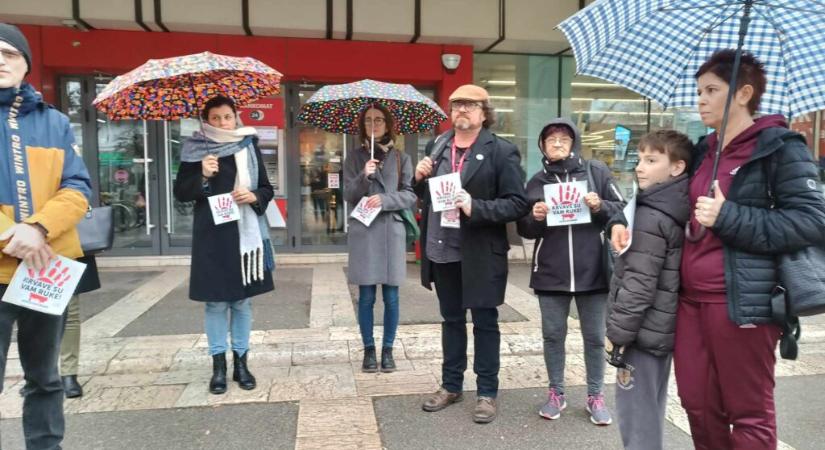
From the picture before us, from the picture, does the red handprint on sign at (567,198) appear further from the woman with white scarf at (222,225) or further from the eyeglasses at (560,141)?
the woman with white scarf at (222,225)

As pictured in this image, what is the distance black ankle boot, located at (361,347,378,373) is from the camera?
421cm

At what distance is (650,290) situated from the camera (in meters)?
2.23

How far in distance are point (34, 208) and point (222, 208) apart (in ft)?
4.26

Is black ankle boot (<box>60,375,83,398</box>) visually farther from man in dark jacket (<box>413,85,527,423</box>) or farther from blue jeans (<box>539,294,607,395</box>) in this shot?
blue jeans (<box>539,294,607,395</box>)

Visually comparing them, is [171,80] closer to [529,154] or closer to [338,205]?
[338,205]

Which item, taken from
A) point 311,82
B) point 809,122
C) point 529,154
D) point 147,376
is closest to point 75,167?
point 147,376

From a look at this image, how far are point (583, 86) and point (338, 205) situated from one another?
4706 mm

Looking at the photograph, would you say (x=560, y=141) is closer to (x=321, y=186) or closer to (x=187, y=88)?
(x=187, y=88)

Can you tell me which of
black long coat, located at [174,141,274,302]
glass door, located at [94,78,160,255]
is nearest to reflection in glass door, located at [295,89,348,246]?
glass door, located at [94,78,160,255]

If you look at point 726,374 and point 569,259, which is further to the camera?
point 569,259

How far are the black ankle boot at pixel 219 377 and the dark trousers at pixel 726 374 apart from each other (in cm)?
290

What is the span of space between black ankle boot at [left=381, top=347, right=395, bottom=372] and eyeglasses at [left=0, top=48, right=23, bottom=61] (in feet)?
9.62

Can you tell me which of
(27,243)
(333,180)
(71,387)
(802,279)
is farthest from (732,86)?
(333,180)

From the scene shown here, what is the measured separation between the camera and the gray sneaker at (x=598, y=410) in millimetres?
3352
